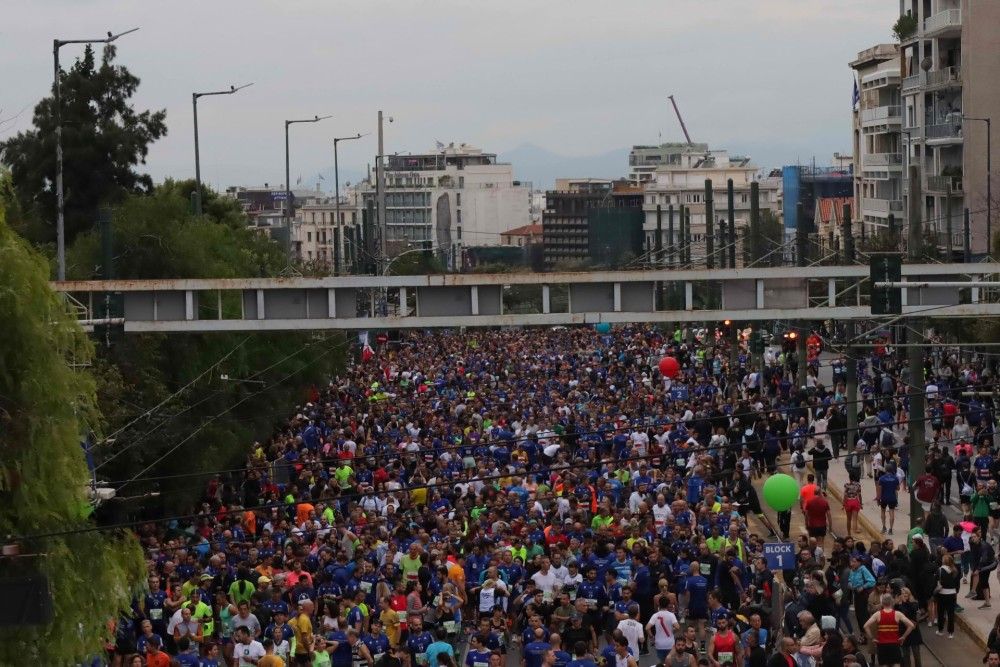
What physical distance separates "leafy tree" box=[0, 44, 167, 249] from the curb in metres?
19.8

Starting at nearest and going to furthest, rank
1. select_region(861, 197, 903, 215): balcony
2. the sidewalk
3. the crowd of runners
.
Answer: the crowd of runners → the sidewalk → select_region(861, 197, 903, 215): balcony

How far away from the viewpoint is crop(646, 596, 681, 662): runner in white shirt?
20375 millimetres

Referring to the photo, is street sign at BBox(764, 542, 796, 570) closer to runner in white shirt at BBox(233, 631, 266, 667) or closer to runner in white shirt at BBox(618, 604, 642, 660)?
runner in white shirt at BBox(618, 604, 642, 660)

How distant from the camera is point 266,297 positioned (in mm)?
33375

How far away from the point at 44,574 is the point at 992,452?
2015 cm

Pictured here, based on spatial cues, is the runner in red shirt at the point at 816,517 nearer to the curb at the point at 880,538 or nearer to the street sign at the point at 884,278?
the curb at the point at 880,538

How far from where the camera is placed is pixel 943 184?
7512cm

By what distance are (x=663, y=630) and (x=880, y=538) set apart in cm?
959

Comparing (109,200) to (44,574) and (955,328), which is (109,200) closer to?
(955,328)

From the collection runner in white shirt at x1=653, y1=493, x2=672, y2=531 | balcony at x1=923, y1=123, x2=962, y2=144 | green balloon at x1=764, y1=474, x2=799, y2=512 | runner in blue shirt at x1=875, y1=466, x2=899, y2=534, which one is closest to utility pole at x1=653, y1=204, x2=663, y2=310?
runner in blue shirt at x1=875, y1=466, x2=899, y2=534

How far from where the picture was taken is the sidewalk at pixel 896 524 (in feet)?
77.9

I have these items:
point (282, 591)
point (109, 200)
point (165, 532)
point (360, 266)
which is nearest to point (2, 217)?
point (282, 591)

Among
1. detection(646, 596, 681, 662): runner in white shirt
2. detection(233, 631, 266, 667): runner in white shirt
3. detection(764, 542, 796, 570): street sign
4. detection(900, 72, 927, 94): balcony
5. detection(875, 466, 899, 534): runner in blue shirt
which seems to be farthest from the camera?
detection(900, 72, 927, 94): balcony

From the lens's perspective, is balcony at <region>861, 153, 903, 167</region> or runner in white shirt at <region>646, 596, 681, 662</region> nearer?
runner in white shirt at <region>646, 596, 681, 662</region>
